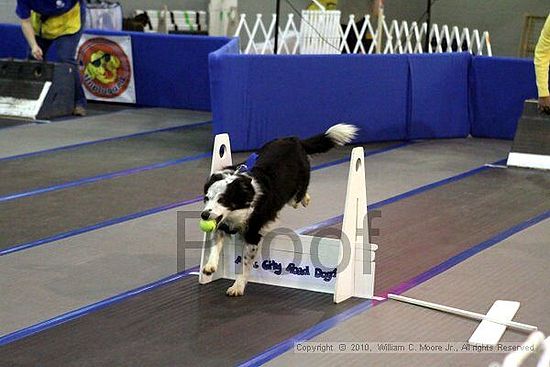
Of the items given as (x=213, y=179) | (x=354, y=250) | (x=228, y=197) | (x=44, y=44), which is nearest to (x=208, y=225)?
(x=228, y=197)

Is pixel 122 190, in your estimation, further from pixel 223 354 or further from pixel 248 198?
pixel 223 354

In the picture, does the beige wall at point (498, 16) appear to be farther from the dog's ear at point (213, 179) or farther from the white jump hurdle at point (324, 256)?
the dog's ear at point (213, 179)

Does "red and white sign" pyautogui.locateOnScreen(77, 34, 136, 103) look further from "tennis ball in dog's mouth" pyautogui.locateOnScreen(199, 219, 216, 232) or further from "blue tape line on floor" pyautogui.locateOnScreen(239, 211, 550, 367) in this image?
"tennis ball in dog's mouth" pyautogui.locateOnScreen(199, 219, 216, 232)

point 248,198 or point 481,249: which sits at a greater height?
point 248,198

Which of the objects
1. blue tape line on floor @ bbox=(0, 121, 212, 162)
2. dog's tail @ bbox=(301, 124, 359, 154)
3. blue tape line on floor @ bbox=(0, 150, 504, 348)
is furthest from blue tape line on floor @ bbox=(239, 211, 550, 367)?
blue tape line on floor @ bbox=(0, 121, 212, 162)

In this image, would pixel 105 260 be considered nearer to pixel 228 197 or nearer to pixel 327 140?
pixel 228 197

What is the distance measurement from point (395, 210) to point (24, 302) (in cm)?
309

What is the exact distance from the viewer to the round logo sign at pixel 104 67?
11977 millimetres

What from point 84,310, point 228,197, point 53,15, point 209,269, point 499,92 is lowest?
point 84,310

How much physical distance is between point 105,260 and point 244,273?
Answer: 95cm

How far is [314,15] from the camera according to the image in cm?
1564

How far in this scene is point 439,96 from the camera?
10547mm

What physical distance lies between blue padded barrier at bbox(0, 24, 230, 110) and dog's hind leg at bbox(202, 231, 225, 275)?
6.68 m

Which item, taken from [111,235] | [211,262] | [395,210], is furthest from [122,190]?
[211,262]
